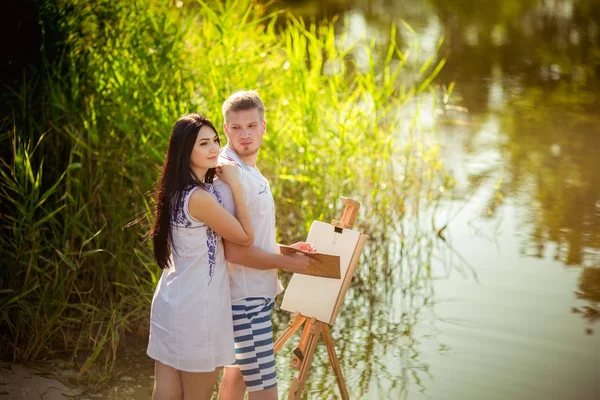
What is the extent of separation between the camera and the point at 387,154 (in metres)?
5.39

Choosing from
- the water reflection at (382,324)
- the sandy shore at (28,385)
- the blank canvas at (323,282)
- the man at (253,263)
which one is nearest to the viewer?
the man at (253,263)

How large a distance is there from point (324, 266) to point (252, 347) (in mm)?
348

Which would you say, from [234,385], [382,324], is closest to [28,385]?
[234,385]

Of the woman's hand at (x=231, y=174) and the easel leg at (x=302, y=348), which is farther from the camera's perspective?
the easel leg at (x=302, y=348)

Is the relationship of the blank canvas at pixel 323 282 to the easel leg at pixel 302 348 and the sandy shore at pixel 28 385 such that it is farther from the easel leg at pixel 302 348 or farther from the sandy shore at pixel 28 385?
the sandy shore at pixel 28 385

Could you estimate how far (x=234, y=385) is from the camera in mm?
3230

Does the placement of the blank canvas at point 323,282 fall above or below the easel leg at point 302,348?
above

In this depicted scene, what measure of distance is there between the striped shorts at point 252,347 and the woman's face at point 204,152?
1.47ft

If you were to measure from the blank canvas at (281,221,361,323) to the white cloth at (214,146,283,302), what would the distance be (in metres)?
0.14

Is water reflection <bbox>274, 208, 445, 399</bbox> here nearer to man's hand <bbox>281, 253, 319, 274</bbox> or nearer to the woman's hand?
man's hand <bbox>281, 253, 319, 274</bbox>

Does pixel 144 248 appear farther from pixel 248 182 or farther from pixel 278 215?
pixel 248 182

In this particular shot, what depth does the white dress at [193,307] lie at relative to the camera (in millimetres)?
2932

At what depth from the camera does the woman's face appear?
2979 millimetres

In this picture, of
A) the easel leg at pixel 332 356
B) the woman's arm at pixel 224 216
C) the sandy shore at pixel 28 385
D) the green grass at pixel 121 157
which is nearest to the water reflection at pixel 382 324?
the green grass at pixel 121 157
